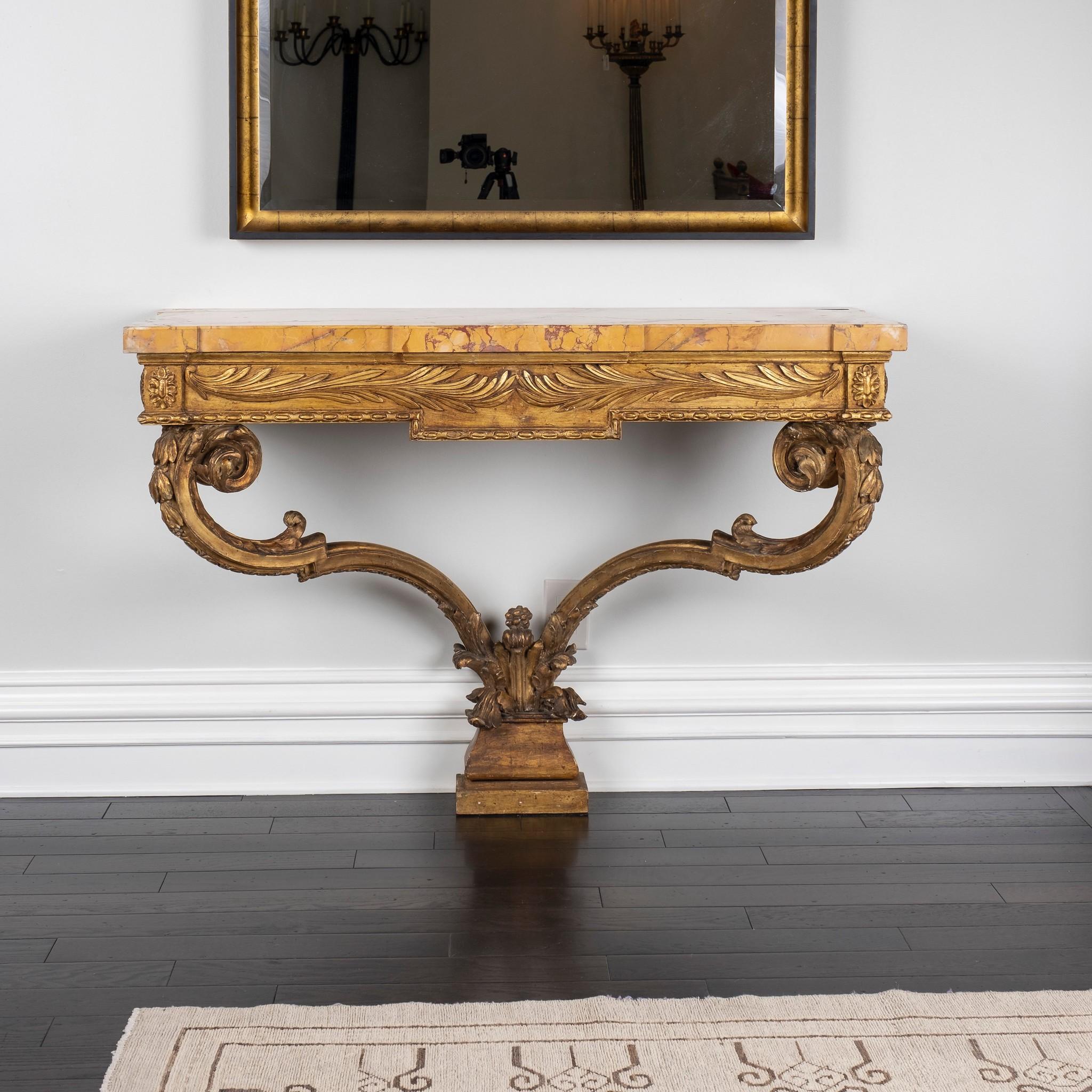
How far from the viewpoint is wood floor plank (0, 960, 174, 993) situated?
1.92m

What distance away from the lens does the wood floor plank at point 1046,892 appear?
7.22 ft

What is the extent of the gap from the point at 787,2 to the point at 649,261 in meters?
0.59

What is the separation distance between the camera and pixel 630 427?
2674 mm

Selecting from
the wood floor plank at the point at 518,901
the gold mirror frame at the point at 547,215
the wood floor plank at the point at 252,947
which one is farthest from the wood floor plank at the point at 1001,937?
the gold mirror frame at the point at 547,215

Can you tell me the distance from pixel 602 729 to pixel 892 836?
0.66m

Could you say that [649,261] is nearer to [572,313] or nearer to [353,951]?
[572,313]

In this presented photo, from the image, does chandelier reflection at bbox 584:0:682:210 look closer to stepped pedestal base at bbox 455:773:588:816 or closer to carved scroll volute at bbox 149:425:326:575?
carved scroll volute at bbox 149:425:326:575

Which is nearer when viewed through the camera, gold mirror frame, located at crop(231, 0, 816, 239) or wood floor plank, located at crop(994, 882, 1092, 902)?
wood floor plank, located at crop(994, 882, 1092, 902)

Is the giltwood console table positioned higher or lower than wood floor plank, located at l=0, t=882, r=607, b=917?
higher

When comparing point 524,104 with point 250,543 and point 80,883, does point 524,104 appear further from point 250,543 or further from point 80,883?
point 80,883

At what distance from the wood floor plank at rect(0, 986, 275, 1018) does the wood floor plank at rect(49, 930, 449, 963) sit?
91 mm

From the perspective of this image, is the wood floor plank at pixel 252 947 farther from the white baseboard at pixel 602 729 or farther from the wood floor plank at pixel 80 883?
the white baseboard at pixel 602 729

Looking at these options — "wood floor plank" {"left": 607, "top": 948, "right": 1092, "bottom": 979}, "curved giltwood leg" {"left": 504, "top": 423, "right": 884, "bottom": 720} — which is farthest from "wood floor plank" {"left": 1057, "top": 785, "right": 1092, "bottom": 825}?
"curved giltwood leg" {"left": 504, "top": 423, "right": 884, "bottom": 720}

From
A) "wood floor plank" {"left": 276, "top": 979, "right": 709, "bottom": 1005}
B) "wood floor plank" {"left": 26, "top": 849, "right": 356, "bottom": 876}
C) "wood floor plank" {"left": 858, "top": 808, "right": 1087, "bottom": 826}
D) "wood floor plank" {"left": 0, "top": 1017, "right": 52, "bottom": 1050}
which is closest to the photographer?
"wood floor plank" {"left": 0, "top": 1017, "right": 52, "bottom": 1050}
